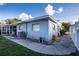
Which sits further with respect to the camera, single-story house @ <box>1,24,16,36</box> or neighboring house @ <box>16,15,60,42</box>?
single-story house @ <box>1,24,16,36</box>

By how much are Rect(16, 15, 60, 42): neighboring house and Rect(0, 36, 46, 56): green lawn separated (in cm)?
25

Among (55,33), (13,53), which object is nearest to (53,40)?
(55,33)

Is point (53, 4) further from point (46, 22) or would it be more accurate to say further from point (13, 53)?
point (13, 53)

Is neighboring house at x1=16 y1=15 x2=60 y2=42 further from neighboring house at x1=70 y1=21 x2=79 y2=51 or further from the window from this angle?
neighboring house at x1=70 y1=21 x2=79 y2=51

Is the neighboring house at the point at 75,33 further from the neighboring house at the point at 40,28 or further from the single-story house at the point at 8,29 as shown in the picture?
the single-story house at the point at 8,29

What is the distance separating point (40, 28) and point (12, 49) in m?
0.68

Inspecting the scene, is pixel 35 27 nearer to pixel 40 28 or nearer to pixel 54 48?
pixel 40 28

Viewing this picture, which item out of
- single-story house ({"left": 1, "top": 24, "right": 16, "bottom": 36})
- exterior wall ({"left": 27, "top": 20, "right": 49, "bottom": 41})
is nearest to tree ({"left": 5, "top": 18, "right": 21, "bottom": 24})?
single-story house ({"left": 1, "top": 24, "right": 16, "bottom": 36})

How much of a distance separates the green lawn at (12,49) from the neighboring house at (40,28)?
0.25 m

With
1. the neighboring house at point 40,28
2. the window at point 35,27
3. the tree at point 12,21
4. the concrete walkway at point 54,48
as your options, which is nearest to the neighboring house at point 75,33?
the concrete walkway at point 54,48

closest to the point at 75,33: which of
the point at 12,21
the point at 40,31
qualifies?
the point at 40,31

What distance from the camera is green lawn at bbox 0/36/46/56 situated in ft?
16.1

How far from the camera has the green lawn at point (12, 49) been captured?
4.90 meters

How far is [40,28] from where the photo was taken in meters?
4.92
